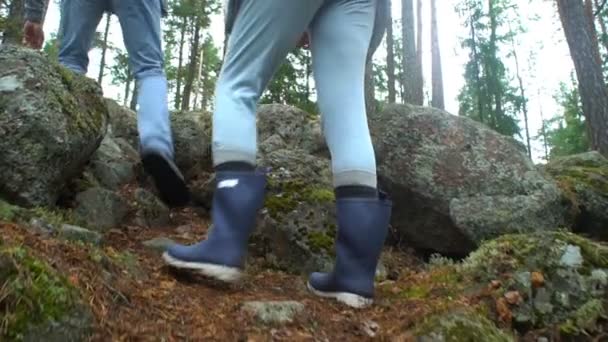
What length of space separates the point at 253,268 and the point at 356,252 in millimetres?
1052

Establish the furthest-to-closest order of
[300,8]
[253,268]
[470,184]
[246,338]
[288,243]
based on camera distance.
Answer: [470,184] → [288,243] → [253,268] → [300,8] → [246,338]

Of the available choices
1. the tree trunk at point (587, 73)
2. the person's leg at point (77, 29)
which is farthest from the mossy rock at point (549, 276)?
the tree trunk at point (587, 73)

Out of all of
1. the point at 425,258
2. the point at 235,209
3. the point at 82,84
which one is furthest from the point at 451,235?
the point at 82,84

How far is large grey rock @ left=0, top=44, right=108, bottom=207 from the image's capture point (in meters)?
3.23

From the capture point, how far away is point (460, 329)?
2035 mm

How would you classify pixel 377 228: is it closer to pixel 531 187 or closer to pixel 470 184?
pixel 470 184

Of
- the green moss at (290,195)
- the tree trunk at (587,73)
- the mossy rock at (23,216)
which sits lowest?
the mossy rock at (23,216)

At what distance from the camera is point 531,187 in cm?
487

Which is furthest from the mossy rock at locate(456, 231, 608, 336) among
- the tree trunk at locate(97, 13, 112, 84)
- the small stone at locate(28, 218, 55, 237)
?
the tree trunk at locate(97, 13, 112, 84)

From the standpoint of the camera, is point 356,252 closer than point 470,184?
Yes

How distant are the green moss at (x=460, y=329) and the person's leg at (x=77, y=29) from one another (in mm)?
3273

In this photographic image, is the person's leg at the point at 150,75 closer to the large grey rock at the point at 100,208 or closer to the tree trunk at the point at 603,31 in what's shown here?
the large grey rock at the point at 100,208

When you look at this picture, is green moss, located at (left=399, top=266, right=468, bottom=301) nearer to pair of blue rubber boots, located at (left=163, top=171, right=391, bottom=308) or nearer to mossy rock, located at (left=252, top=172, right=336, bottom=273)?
pair of blue rubber boots, located at (left=163, top=171, right=391, bottom=308)

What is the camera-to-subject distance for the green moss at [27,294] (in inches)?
62.2
